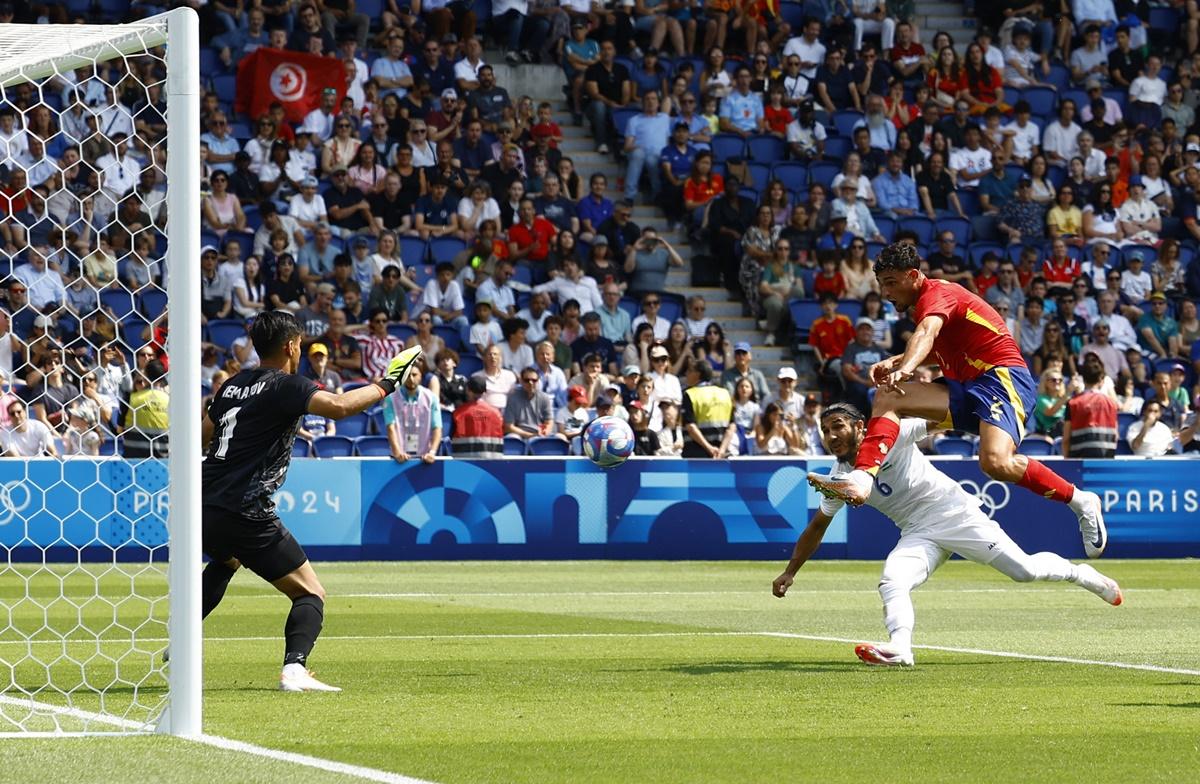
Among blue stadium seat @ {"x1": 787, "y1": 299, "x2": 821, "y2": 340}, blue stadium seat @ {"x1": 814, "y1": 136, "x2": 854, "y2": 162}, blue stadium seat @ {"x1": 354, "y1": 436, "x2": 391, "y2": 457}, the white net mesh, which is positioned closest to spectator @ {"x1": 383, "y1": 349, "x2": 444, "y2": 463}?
blue stadium seat @ {"x1": 354, "y1": 436, "x2": 391, "y2": 457}

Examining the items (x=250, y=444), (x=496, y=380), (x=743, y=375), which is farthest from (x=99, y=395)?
(x=743, y=375)

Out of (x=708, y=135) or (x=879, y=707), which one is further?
(x=708, y=135)

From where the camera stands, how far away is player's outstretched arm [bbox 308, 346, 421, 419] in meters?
7.29

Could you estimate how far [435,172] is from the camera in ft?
79.4

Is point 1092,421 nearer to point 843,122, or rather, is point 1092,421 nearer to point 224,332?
point 843,122

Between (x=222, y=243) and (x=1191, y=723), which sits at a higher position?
(x=222, y=243)

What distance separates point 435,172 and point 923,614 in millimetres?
12667

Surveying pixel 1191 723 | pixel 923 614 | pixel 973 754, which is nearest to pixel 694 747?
pixel 973 754

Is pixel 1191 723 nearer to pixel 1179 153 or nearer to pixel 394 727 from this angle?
pixel 394 727

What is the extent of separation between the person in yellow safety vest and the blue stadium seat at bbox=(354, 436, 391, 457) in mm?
3458

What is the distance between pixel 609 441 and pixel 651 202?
28.6 ft

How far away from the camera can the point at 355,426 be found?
2108 cm

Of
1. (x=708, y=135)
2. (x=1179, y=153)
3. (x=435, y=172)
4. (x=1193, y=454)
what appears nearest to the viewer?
(x=1193, y=454)

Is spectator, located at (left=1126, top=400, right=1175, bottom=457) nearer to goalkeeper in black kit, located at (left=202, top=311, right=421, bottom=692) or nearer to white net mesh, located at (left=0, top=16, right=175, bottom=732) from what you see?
white net mesh, located at (left=0, top=16, right=175, bottom=732)
